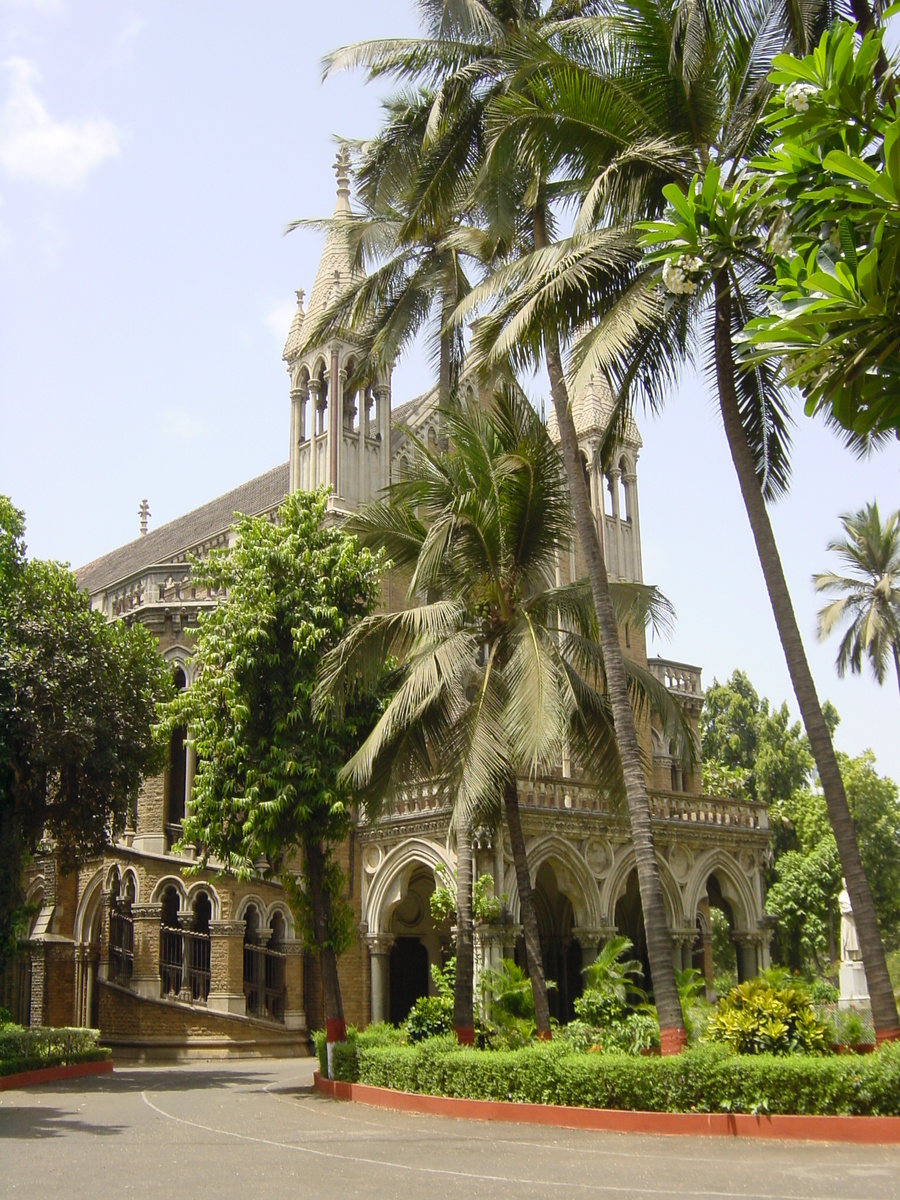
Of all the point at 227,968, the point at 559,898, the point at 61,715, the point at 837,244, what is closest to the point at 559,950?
the point at 559,898

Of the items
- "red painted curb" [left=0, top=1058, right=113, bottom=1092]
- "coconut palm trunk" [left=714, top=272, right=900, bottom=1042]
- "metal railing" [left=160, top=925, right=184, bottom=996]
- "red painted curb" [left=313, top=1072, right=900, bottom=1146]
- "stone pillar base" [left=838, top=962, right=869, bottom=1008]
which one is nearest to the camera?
"red painted curb" [left=313, top=1072, right=900, bottom=1146]

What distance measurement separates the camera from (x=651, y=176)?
14930 millimetres

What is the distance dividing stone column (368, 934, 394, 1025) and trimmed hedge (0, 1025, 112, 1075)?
490 centimetres

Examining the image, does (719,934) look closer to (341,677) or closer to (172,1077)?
(172,1077)

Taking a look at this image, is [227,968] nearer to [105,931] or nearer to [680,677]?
[105,931]

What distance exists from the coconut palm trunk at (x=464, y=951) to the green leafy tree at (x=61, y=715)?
725 centimetres

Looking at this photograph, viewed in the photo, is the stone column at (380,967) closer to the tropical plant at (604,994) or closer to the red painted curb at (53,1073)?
the red painted curb at (53,1073)

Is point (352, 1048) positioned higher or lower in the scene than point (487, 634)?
lower

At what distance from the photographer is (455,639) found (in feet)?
55.2

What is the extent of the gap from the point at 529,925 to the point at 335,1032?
145 inches

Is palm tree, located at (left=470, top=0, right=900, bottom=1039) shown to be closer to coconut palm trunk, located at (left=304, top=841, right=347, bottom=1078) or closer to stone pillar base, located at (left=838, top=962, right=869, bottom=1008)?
coconut palm trunk, located at (left=304, top=841, right=347, bottom=1078)

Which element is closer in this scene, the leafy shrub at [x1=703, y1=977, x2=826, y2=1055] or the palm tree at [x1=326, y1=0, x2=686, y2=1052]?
the leafy shrub at [x1=703, y1=977, x2=826, y2=1055]

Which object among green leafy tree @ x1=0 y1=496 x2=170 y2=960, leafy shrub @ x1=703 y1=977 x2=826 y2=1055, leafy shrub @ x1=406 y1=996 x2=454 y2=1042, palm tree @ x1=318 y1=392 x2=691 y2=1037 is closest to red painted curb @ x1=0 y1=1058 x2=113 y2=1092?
green leafy tree @ x1=0 y1=496 x2=170 y2=960

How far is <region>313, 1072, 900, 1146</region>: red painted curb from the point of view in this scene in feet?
38.0
